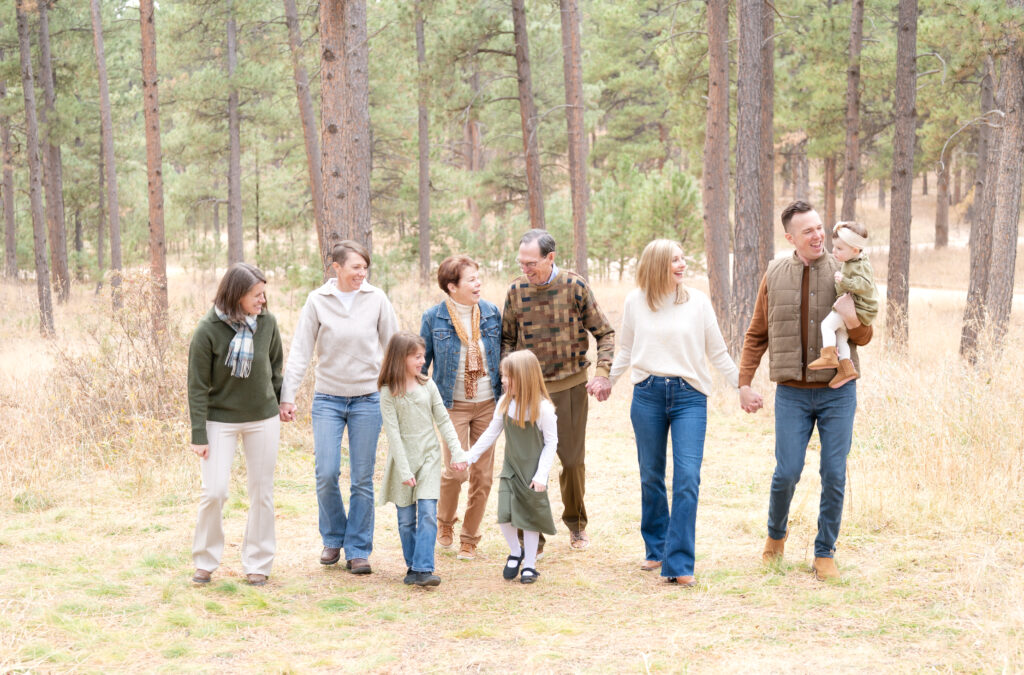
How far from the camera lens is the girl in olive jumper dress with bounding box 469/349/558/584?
17.3ft

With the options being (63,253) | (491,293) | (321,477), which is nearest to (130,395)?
(321,477)

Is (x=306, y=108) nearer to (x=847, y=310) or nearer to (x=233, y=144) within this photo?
(x=233, y=144)

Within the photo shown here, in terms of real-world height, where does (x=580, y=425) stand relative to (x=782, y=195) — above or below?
below

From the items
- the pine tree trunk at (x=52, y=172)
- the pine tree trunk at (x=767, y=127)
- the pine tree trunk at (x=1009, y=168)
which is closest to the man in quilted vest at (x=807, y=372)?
the pine tree trunk at (x=1009, y=168)

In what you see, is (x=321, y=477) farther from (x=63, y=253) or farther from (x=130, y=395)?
(x=63, y=253)

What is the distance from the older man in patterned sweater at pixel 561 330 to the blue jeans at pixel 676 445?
1.57ft

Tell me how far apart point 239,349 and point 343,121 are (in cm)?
425

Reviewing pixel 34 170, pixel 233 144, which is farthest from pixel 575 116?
pixel 233 144

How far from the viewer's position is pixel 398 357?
524cm

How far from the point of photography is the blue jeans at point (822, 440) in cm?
497

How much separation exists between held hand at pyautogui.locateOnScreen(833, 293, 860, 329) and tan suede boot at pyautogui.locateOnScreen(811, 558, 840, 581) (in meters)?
1.40

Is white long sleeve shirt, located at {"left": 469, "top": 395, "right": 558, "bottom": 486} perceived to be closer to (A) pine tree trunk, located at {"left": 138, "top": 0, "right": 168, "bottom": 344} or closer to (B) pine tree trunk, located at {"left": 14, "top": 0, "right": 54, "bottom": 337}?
A: (A) pine tree trunk, located at {"left": 138, "top": 0, "right": 168, "bottom": 344}

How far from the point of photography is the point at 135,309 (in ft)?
29.6

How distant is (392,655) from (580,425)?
206 cm
